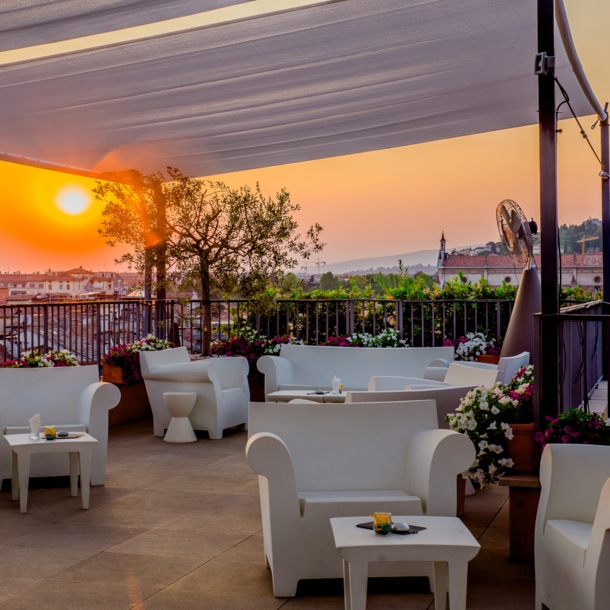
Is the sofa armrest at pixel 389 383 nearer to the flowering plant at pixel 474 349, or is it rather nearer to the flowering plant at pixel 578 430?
the flowering plant at pixel 578 430

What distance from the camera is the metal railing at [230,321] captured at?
8.66 meters

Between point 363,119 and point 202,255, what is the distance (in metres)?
2.74

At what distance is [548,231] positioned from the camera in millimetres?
3984

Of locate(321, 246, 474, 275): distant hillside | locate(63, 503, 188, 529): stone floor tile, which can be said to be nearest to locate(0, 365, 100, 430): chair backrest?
locate(63, 503, 188, 529): stone floor tile

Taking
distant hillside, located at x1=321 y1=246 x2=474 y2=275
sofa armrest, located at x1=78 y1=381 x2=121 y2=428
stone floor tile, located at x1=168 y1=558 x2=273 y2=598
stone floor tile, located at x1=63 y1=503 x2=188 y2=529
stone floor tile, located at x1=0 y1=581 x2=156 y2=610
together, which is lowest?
stone floor tile, located at x1=168 y1=558 x2=273 y2=598

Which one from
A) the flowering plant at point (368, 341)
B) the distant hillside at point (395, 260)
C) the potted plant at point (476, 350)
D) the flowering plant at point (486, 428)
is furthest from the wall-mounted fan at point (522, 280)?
the distant hillside at point (395, 260)

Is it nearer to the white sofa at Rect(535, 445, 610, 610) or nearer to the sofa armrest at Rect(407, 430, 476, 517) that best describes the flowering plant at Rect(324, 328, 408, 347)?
the sofa armrest at Rect(407, 430, 476, 517)

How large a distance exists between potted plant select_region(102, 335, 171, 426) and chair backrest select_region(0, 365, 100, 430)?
7.80 feet

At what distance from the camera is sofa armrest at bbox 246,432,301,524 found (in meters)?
3.43

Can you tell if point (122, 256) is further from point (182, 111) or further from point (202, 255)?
point (182, 111)

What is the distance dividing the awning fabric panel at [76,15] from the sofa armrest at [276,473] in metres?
2.42

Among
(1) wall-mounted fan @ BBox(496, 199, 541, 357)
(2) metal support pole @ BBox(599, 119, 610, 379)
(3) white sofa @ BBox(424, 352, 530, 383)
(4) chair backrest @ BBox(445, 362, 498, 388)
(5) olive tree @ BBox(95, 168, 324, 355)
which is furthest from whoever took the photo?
(5) olive tree @ BBox(95, 168, 324, 355)

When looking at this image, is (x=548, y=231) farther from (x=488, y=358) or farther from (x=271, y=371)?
(x=488, y=358)

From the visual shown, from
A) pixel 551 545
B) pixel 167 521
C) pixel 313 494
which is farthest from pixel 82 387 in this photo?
pixel 551 545
